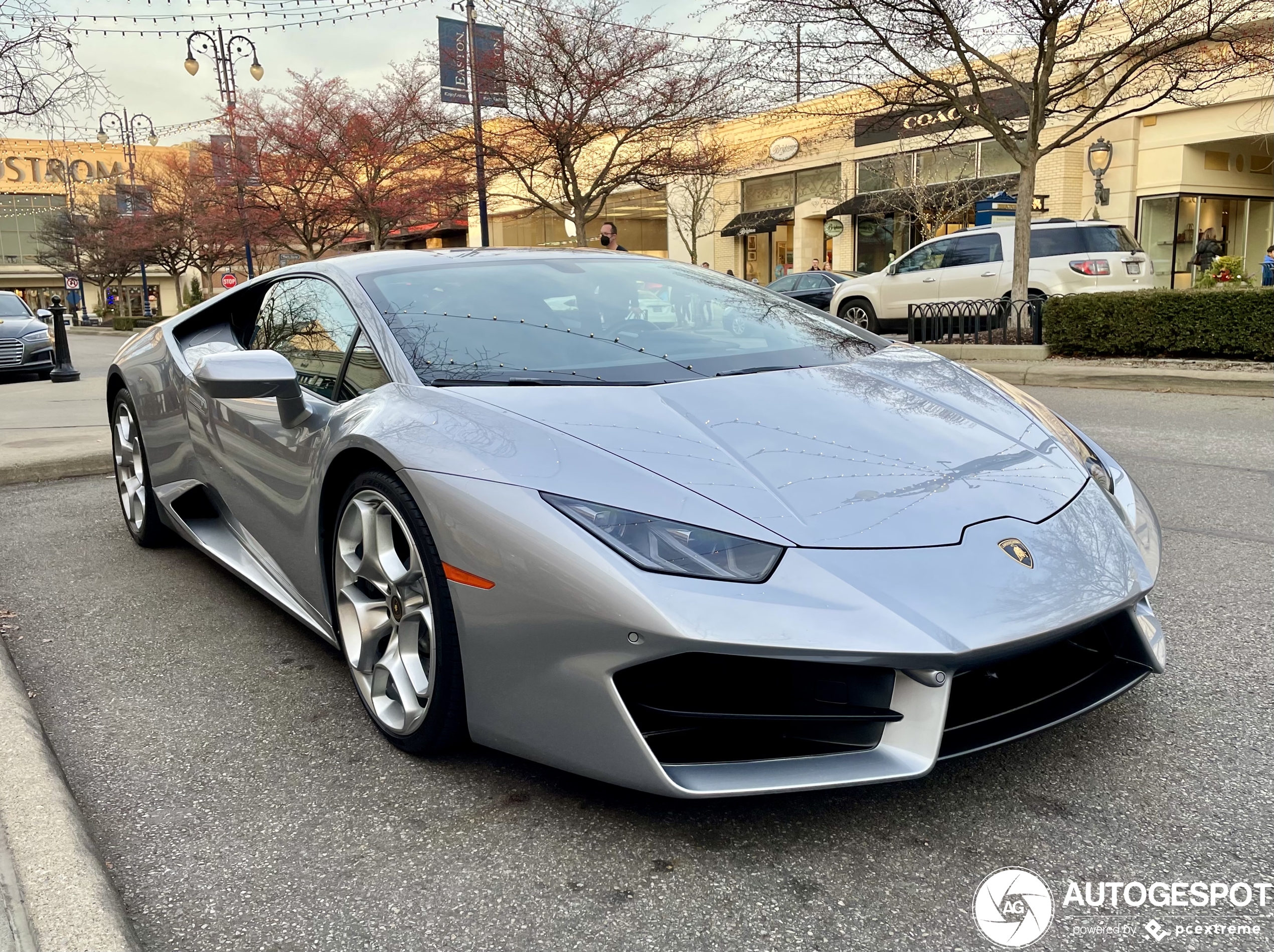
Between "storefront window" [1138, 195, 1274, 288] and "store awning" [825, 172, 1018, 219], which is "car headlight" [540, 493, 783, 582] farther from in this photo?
"store awning" [825, 172, 1018, 219]

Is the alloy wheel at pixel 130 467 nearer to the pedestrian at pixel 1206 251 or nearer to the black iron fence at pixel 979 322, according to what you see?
the black iron fence at pixel 979 322

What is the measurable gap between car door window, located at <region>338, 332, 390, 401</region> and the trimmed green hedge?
9.54 m

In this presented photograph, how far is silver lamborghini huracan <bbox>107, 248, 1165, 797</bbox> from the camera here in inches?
72.9

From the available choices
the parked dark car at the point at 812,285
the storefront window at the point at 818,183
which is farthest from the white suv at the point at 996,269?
the storefront window at the point at 818,183

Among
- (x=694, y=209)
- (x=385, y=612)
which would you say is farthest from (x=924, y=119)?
(x=694, y=209)

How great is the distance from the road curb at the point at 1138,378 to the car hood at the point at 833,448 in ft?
21.6

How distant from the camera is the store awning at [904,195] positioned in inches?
1027

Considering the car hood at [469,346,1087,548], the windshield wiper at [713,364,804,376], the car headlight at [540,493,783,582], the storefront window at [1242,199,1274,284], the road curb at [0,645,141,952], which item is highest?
the storefront window at [1242,199,1274,284]

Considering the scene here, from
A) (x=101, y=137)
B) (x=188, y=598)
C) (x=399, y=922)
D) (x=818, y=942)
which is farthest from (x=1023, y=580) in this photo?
(x=101, y=137)

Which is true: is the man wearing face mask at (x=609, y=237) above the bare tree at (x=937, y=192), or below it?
below

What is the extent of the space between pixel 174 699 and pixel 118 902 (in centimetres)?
110

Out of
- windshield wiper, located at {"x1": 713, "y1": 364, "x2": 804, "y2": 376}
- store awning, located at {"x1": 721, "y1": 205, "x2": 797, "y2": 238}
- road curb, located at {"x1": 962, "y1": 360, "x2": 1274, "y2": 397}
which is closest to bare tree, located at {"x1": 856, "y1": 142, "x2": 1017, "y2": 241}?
store awning, located at {"x1": 721, "y1": 205, "x2": 797, "y2": 238}

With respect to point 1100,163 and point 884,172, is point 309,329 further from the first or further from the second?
point 884,172

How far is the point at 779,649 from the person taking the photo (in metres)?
1.78
